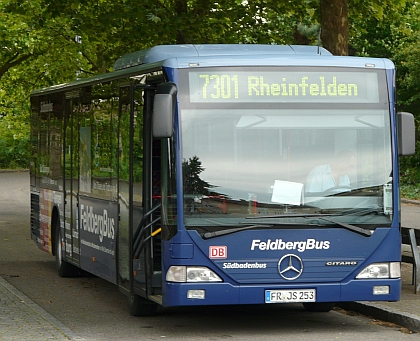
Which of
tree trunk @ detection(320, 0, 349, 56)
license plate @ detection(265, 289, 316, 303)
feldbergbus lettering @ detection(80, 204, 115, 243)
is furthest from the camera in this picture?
tree trunk @ detection(320, 0, 349, 56)

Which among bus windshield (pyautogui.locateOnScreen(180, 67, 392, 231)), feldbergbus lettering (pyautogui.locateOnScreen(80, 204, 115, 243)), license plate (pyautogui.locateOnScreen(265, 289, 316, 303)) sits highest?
bus windshield (pyautogui.locateOnScreen(180, 67, 392, 231))

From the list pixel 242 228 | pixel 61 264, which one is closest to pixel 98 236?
pixel 61 264

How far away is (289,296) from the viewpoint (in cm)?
959

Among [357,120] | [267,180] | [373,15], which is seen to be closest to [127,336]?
[267,180]

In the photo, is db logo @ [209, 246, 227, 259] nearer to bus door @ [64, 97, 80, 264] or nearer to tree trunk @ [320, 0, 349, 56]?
bus door @ [64, 97, 80, 264]

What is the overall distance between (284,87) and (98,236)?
3.75 m

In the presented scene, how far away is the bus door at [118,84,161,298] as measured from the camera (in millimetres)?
10156

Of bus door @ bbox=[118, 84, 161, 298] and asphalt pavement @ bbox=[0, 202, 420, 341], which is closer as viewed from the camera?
asphalt pavement @ bbox=[0, 202, 420, 341]

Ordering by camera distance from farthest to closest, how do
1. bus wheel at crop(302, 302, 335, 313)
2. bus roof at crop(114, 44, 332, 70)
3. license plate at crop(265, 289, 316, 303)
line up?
Result: bus wheel at crop(302, 302, 335, 313) → bus roof at crop(114, 44, 332, 70) → license plate at crop(265, 289, 316, 303)

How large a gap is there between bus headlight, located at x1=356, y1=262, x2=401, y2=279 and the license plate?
20.1 inches

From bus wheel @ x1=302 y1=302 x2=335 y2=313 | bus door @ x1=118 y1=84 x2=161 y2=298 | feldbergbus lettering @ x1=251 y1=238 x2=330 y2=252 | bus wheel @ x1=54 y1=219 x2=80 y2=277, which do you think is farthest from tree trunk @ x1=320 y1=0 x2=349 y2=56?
feldbergbus lettering @ x1=251 y1=238 x2=330 y2=252

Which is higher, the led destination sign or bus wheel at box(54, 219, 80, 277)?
the led destination sign

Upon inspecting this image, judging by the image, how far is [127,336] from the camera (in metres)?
9.92

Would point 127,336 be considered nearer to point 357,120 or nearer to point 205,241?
point 205,241
